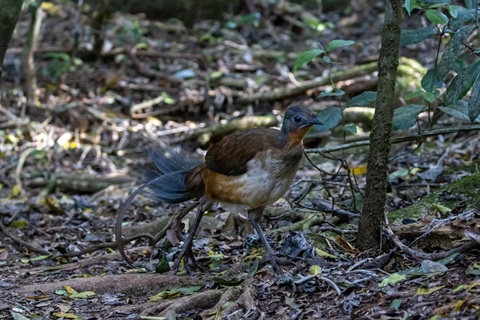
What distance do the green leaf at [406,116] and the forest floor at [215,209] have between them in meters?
0.44

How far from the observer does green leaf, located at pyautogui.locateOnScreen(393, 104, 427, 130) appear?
14.4 ft

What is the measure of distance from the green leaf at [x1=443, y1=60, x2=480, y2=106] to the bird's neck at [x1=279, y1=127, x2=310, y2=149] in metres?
0.82

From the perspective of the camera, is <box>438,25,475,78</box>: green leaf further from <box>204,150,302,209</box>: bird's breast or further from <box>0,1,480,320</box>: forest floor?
<box>204,150,302,209</box>: bird's breast

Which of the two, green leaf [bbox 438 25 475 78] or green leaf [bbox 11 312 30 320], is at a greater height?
green leaf [bbox 438 25 475 78]

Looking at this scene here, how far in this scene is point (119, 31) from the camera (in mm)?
12008

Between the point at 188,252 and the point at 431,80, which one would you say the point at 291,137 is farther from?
the point at 188,252

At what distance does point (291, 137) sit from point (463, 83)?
0.98 meters

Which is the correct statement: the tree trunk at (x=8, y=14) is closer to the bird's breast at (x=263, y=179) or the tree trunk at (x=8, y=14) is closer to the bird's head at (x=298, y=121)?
the bird's breast at (x=263, y=179)

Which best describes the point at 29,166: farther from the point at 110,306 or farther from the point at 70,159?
the point at 110,306

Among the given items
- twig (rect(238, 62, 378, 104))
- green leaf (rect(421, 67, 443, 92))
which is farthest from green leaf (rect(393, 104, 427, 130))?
twig (rect(238, 62, 378, 104))

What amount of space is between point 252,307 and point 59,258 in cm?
234

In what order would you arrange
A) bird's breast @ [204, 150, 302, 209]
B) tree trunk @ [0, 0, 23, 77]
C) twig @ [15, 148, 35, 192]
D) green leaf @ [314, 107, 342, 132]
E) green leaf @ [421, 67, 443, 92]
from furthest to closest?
1. twig @ [15, 148, 35, 192]
2. tree trunk @ [0, 0, 23, 77]
3. green leaf @ [314, 107, 342, 132]
4. green leaf @ [421, 67, 443, 92]
5. bird's breast @ [204, 150, 302, 209]

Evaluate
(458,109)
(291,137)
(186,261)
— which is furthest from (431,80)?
(186,261)

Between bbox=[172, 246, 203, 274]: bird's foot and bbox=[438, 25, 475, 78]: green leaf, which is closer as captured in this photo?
bbox=[438, 25, 475, 78]: green leaf
